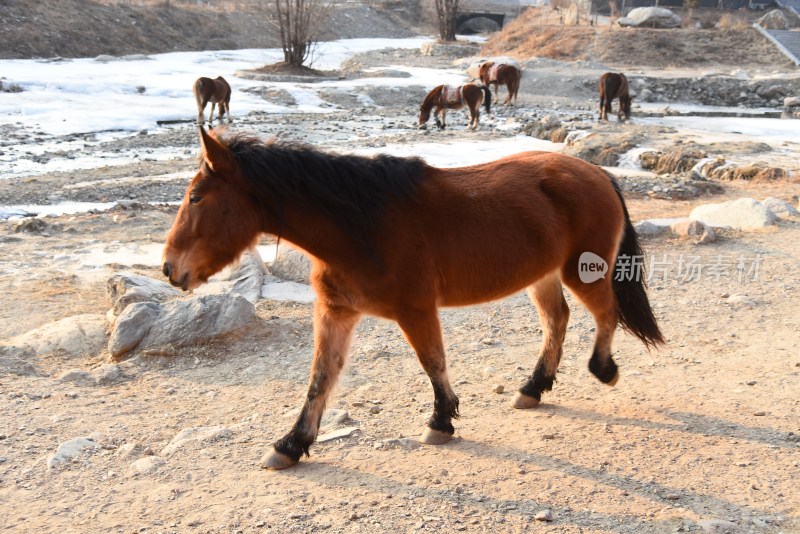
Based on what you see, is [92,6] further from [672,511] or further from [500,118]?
[672,511]

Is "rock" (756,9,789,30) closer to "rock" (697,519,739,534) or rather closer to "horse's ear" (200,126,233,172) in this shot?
"rock" (697,519,739,534)

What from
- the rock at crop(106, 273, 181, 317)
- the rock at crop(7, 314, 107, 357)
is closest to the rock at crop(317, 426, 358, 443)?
the rock at crop(7, 314, 107, 357)

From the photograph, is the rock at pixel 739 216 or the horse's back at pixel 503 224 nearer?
the horse's back at pixel 503 224

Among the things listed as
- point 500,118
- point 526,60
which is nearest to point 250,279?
point 500,118

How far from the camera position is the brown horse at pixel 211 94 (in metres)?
19.8

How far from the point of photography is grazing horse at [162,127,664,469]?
146 inches

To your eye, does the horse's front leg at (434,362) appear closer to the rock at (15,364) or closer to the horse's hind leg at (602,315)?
the horse's hind leg at (602,315)

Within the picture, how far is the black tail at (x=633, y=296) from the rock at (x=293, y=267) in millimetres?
3439

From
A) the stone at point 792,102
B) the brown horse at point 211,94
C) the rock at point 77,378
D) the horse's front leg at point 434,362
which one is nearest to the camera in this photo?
the horse's front leg at point 434,362

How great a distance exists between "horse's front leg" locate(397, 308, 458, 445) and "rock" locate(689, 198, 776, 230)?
599cm

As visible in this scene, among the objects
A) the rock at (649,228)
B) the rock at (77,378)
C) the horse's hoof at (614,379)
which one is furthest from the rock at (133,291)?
the rock at (649,228)

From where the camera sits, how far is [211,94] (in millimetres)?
20047

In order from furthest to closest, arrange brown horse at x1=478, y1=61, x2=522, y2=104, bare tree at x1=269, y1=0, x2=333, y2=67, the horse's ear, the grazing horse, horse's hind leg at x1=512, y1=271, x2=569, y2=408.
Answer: bare tree at x1=269, y1=0, x2=333, y2=67 < brown horse at x1=478, y1=61, x2=522, y2=104 < horse's hind leg at x1=512, y1=271, x2=569, y2=408 < the grazing horse < the horse's ear

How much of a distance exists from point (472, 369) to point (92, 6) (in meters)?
34.8
